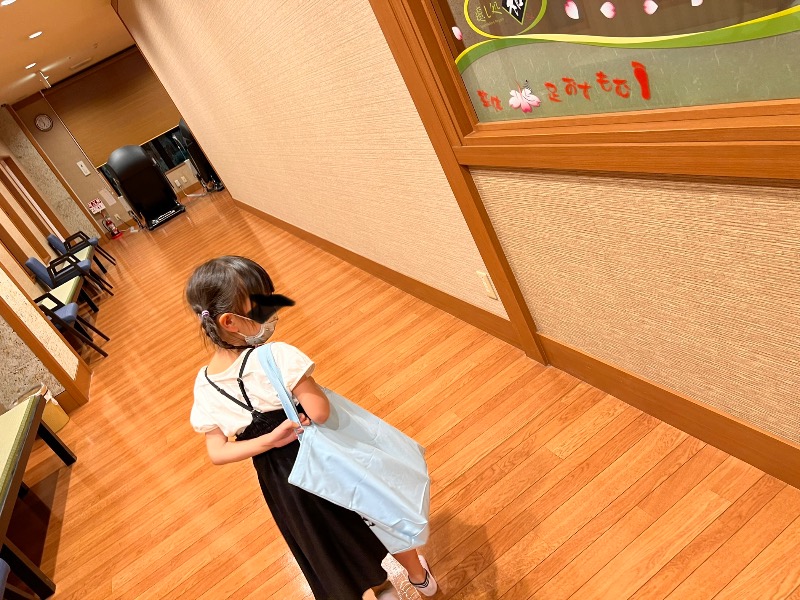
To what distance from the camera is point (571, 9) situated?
131 cm

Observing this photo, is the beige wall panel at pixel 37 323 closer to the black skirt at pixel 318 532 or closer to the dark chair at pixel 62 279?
the dark chair at pixel 62 279

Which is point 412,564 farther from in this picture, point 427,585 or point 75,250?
point 75,250

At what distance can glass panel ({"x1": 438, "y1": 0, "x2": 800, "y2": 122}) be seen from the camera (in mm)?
1020

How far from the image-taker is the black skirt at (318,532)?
1.47 m

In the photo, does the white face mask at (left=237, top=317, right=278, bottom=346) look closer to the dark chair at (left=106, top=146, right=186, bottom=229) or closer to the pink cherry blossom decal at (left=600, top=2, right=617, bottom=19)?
the pink cherry blossom decal at (left=600, top=2, right=617, bottom=19)

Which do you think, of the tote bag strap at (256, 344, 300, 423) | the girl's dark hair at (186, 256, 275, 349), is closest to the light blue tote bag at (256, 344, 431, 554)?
the tote bag strap at (256, 344, 300, 423)

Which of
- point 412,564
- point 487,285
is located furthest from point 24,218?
point 412,564

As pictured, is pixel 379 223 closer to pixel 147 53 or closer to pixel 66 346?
pixel 66 346

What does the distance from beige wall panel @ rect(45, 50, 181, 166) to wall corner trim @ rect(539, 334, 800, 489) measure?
505 inches

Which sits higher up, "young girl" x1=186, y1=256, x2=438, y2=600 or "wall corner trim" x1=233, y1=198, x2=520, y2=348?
"young girl" x1=186, y1=256, x2=438, y2=600

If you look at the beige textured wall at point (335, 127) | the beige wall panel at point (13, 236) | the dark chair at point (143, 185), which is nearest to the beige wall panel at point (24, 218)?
the beige wall panel at point (13, 236)

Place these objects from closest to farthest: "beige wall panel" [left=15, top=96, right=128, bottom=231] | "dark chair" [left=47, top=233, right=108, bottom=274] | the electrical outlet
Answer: the electrical outlet, "dark chair" [left=47, top=233, right=108, bottom=274], "beige wall panel" [left=15, top=96, right=128, bottom=231]

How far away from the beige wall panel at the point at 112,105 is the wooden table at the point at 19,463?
1074cm

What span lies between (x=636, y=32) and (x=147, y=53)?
869cm
